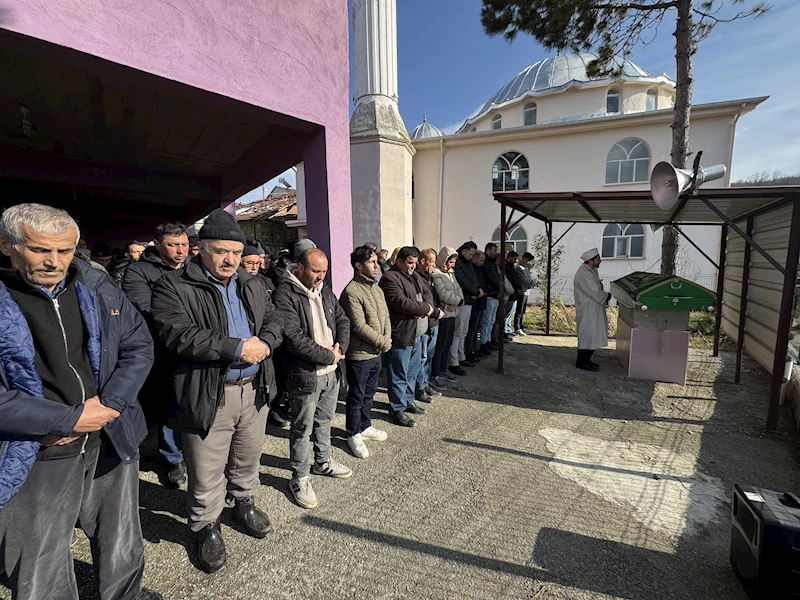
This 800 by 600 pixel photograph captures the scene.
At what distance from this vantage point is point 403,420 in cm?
396

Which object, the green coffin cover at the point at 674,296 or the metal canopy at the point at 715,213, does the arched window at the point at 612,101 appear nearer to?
the metal canopy at the point at 715,213

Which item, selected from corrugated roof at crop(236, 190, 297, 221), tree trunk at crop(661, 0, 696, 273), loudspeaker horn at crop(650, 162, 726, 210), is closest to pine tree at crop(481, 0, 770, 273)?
tree trunk at crop(661, 0, 696, 273)

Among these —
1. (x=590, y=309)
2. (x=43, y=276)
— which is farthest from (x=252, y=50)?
(x=590, y=309)

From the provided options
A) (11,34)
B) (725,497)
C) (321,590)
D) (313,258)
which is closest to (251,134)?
(11,34)

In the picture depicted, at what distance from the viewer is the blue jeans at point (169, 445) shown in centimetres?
295

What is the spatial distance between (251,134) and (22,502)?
484 centimetres

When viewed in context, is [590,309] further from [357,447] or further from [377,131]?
[377,131]

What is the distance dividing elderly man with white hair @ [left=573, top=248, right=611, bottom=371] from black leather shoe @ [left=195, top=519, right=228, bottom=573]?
505cm

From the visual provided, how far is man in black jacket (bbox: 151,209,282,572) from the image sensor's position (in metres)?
1.97

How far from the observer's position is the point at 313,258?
8.66ft

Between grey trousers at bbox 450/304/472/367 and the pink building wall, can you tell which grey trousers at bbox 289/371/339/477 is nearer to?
the pink building wall

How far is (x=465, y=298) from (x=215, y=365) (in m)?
4.09

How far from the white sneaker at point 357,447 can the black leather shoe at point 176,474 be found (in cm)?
126

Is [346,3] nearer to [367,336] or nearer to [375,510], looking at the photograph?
[367,336]
